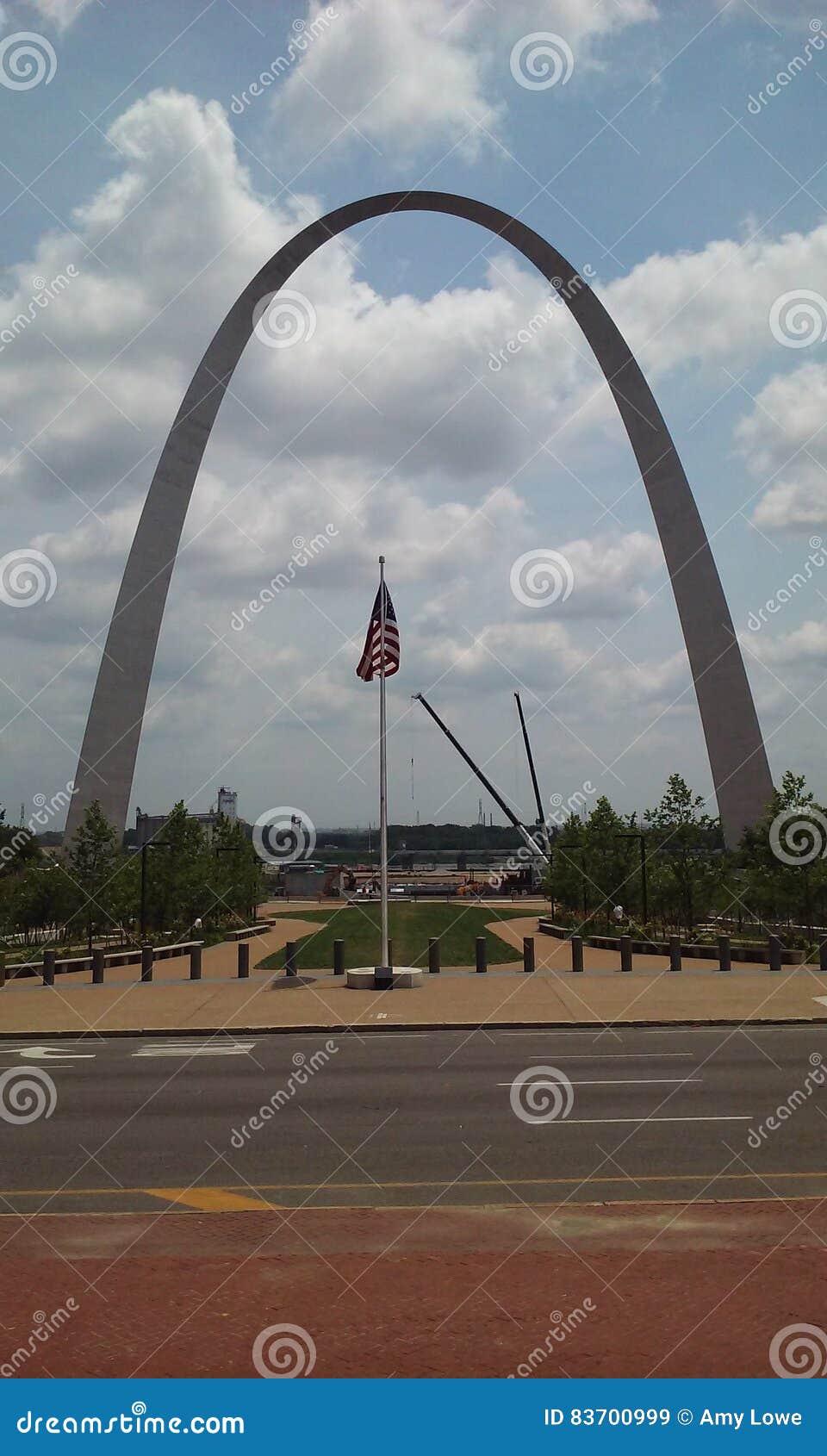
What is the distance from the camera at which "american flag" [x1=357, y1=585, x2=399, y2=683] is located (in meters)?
24.4

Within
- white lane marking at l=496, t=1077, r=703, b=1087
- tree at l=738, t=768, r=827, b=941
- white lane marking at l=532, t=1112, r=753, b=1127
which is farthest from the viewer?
tree at l=738, t=768, r=827, b=941

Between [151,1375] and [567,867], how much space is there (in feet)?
134

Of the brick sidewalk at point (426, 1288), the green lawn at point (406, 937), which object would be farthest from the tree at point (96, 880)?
the brick sidewalk at point (426, 1288)

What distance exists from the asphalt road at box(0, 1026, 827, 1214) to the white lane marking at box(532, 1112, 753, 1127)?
35 millimetres

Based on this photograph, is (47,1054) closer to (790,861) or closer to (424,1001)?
(424,1001)

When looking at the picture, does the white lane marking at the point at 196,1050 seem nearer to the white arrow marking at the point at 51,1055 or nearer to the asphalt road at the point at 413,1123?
the asphalt road at the point at 413,1123

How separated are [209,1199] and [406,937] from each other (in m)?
30.0

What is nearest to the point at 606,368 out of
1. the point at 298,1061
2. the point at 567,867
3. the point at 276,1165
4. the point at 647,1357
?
the point at 567,867

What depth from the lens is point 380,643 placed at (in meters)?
24.5

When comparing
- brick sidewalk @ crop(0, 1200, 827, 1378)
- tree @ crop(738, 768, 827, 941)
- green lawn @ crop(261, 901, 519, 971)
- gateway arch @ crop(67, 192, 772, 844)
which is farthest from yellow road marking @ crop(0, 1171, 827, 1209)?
gateway arch @ crop(67, 192, 772, 844)

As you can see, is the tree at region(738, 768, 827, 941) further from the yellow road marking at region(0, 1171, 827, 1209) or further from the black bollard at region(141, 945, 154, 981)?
the yellow road marking at region(0, 1171, 827, 1209)

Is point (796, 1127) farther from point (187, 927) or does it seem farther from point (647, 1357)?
point (187, 927)

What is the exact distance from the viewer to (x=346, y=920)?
149 feet

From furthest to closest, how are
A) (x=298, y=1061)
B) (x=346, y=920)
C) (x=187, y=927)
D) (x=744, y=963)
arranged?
(x=346, y=920) → (x=187, y=927) → (x=744, y=963) → (x=298, y=1061)
